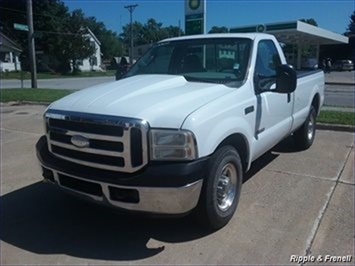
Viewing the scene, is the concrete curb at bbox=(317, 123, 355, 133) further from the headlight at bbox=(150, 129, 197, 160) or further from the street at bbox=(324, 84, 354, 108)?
the headlight at bbox=(150, 129, 197, 160)

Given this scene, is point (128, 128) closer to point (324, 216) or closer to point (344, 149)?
point (324, 216)

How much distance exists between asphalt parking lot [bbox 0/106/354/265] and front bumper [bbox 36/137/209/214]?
0.47 m

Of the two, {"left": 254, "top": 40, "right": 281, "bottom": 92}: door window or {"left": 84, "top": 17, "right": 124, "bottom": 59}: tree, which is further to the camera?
{"left": 84, "top": 17, "right": 124, "bottom": 59}: tree

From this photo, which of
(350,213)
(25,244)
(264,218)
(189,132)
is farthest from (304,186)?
(25,244)

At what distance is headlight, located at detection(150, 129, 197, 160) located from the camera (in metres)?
3.16

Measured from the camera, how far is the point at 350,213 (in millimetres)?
4133

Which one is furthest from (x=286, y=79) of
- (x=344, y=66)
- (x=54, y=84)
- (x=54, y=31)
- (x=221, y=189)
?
(x=54, y=31)

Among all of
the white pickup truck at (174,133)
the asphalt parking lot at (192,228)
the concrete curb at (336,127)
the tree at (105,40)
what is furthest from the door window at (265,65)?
the tree at (105,40)

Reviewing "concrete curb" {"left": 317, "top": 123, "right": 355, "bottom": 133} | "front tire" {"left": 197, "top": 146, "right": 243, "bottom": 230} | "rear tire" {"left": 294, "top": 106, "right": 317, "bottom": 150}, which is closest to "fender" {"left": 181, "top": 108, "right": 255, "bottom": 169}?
"front tire" {"left": 197, "top": 146, "right": 243, "bottom": 230}

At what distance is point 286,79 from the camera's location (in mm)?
4309

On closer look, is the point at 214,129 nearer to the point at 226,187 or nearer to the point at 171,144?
the point at 171,144

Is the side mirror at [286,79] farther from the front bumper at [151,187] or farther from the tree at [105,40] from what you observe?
the tree at [105,40]

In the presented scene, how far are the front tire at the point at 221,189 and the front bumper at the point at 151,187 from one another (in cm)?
13

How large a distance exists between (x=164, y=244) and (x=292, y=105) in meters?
2.99
